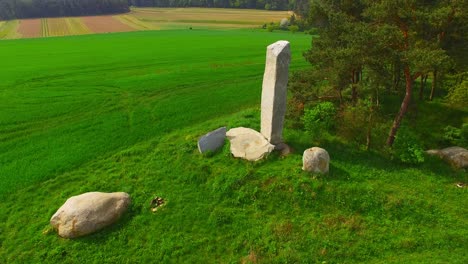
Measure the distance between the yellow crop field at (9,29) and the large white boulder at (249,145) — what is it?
78290mm

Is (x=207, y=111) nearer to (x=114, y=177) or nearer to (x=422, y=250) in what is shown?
(x=114, y=177)

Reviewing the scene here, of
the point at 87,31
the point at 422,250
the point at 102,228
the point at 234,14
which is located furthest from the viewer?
the point at 234,14

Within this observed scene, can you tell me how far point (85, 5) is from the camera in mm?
118188

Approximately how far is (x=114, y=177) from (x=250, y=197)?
27.0 feet

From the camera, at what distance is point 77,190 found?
19.3 meters

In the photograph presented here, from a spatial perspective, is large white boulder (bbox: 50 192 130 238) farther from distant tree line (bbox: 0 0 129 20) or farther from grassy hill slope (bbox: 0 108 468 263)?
distant tree line (bbox: 0 0 129 20)

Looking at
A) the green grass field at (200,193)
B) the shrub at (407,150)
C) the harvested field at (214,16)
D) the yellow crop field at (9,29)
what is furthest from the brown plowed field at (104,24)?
the shrub at (407,150)

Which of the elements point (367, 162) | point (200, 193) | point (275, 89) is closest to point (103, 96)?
point (200, 193)

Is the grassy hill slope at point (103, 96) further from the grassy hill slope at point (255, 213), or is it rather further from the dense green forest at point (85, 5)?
the dense green forest at point (85, 5)

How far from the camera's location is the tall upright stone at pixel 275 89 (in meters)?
19.4

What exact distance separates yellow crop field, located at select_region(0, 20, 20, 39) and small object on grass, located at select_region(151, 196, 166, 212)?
79.6m

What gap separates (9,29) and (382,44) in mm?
99685

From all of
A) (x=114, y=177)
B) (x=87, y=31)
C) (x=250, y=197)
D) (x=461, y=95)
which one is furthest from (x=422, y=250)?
(x=87, y=31)

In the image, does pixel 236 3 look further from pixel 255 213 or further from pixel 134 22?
pixel 255 213
